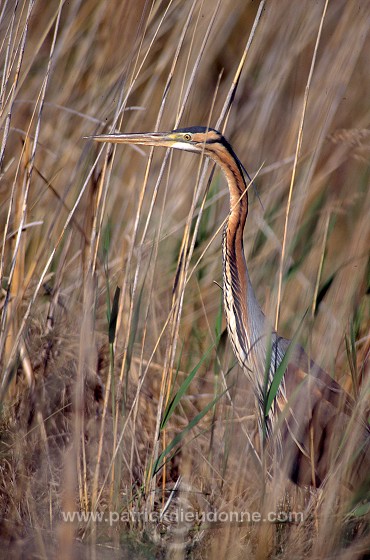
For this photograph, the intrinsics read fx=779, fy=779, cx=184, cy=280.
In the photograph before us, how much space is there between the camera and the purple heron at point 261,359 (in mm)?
1563

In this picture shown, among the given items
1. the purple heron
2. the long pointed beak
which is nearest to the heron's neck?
the purple heron

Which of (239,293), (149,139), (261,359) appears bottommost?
(261,359)

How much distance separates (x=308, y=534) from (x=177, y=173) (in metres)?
0.92

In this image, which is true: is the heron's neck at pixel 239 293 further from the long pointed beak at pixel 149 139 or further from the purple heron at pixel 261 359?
the long pointed beak at pixel 149 139

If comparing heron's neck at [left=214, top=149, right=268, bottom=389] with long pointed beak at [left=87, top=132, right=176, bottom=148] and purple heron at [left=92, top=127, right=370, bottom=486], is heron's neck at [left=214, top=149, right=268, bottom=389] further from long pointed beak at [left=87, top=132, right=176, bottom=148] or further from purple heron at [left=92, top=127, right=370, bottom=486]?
long pointed beak at [left=87, top=132, right=176, bottom=148]

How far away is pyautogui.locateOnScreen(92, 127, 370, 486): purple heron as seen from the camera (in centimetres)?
156

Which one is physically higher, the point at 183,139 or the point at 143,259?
the point at 183,139

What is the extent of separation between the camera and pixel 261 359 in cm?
175

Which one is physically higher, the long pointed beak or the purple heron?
the long pointed beak

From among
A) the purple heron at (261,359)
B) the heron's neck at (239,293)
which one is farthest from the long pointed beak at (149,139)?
the heron's neck at (239,293)

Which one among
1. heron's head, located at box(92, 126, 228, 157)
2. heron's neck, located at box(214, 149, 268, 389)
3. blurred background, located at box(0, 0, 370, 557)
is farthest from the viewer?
heron's neck, located at box(214, 149, 268, 389)

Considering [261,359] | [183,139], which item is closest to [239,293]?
[261,359]

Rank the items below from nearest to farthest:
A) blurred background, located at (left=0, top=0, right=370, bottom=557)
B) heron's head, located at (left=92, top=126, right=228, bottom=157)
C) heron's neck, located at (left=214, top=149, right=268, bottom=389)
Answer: blurred background, located at (left=0, top=0, right=370, bottom=557), heron's head, located at (left=92, top=126, right=228, bottom=157), heron's neck, located at (left=214, top=149, right=268, bottom=389)

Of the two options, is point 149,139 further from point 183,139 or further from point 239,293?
point 239,293
